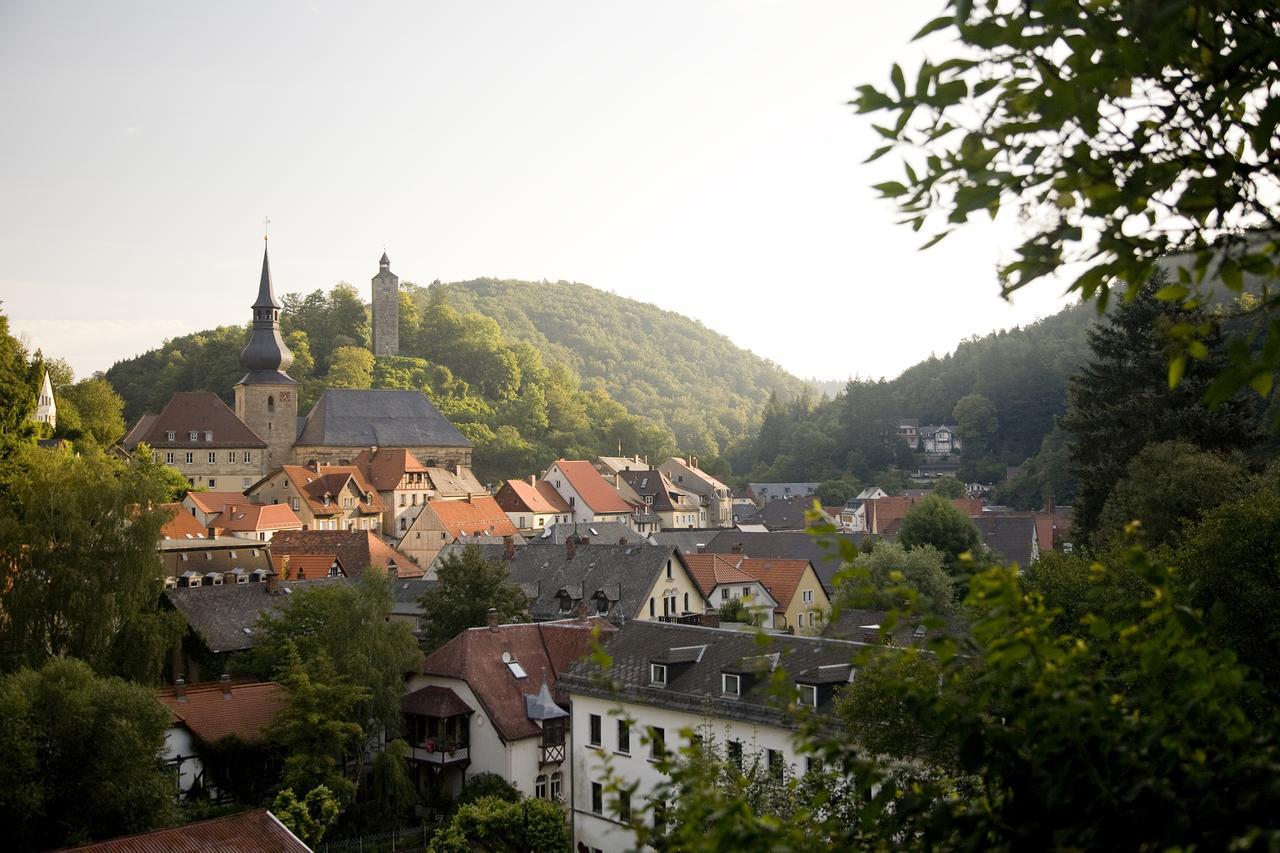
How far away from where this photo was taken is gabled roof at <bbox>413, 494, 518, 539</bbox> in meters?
67.2

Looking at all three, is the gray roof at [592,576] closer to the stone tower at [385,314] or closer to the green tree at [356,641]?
the green tree at [356,641]

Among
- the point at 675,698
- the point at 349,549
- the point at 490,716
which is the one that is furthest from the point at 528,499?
the point at 675,698

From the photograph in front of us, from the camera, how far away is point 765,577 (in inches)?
1853

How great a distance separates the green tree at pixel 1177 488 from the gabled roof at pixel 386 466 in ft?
214

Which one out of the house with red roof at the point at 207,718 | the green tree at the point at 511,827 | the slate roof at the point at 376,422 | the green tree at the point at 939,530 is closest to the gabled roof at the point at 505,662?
the green tree at the point at 511,827

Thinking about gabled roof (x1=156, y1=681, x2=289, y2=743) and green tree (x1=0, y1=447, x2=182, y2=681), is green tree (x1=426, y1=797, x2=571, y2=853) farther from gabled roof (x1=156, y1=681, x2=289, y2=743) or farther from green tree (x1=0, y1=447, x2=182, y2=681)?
green tree (x1=0, y1=447, x2=182, y2=681)

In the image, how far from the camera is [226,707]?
29422mm

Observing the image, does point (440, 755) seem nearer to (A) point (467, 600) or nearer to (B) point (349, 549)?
(A) point (467, 600)

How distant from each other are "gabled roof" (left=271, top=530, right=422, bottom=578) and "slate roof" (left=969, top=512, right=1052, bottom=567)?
A: 32405 millimetres

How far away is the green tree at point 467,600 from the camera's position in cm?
3672

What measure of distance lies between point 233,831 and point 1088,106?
20026 millimetres

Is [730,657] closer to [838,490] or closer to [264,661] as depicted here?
[264,661]

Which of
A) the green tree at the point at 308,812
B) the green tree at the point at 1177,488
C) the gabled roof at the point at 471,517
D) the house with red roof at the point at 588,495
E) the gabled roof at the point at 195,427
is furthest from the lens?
the house with red roof at the point at 588,495

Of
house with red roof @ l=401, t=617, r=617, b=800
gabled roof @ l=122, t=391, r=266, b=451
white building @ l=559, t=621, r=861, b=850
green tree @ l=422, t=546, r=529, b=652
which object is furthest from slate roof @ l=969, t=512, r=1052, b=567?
gabled roof @ l=122, t=391, r=266, b=451
